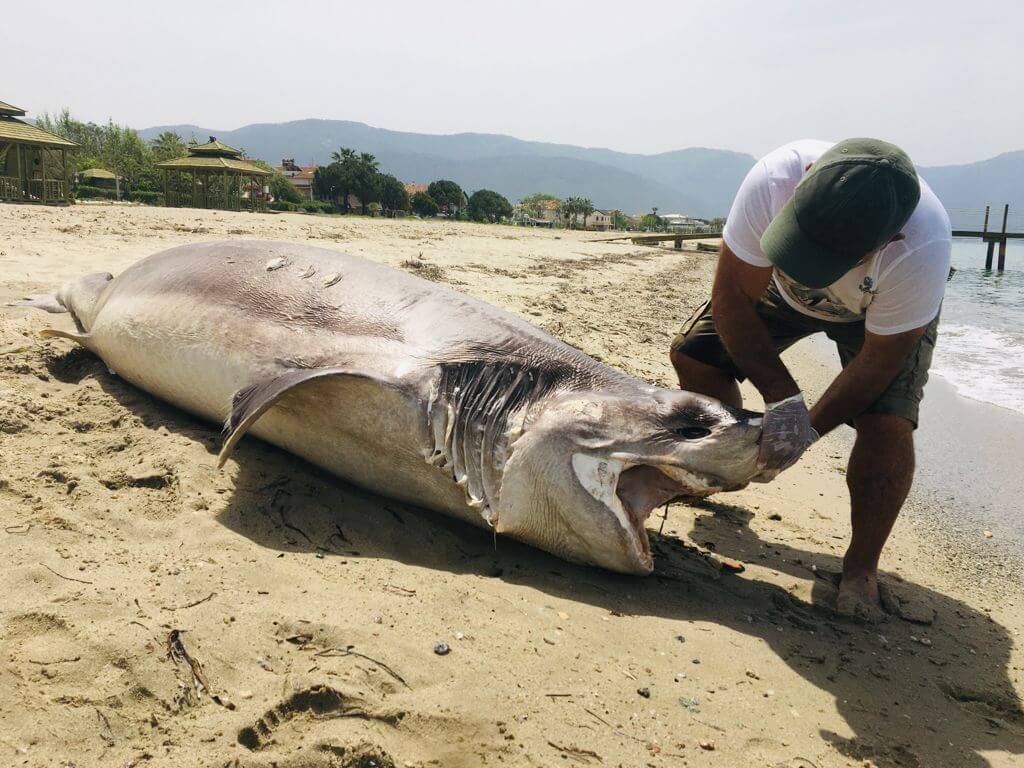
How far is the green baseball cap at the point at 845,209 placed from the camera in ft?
8.68

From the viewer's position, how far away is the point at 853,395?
10.5ft

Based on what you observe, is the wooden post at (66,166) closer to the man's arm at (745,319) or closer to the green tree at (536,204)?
the man's arm at (745,319)

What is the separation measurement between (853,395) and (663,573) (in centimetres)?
114

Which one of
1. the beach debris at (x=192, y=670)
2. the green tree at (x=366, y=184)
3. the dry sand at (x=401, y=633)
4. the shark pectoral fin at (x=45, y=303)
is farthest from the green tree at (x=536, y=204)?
the beach debris at (x=192, y=670)

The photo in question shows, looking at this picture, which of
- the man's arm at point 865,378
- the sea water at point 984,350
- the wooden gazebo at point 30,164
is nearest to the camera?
the man's arm at point 865,378

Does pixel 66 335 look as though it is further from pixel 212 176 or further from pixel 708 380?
pixel 212 176

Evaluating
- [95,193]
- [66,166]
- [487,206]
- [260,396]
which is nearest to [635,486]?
[260,396]

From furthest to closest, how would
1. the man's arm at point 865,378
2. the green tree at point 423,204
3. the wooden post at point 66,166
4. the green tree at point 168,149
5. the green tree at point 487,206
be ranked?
the green tree at point 487,206
the green tree at point 423,204
the green tree at point 168,149
the wooden post at point 66,166
the man's arm at point 865,378

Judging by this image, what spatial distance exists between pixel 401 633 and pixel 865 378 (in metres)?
2.19

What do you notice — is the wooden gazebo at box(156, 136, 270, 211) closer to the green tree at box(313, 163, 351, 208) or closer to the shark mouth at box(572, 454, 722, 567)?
the shark mouth at box(572, 454, 722, 567)

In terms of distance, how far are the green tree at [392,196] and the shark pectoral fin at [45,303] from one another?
69.4m

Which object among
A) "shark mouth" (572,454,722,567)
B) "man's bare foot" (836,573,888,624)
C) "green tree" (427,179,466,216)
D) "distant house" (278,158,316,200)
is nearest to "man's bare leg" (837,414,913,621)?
"man's bare foot" (836,573,888,624)

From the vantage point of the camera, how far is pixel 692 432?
9.77 feet

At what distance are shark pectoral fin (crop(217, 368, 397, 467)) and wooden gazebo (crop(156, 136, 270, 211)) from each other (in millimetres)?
31063
